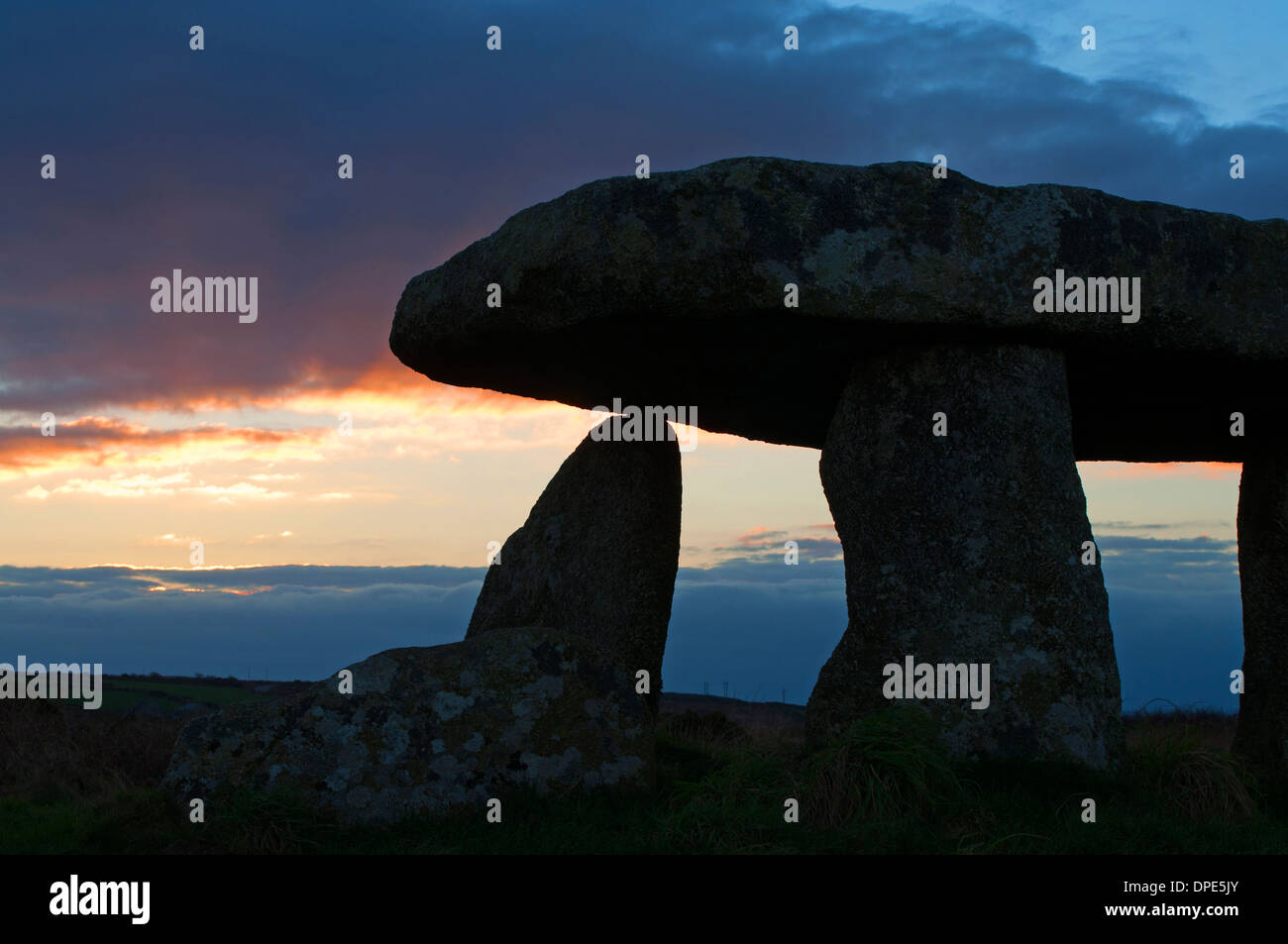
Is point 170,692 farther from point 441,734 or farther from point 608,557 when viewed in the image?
point 441,734

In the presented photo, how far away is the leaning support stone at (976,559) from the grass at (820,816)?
0.42m

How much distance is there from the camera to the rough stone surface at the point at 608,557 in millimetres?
11469

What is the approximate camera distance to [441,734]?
7773 mm

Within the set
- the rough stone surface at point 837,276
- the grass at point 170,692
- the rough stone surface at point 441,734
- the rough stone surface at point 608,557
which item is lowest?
the grass at point 170,692

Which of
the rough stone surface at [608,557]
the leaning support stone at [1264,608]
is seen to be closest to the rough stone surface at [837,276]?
the rough stone surface at [608,557]

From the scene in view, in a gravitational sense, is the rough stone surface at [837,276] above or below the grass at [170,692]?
above

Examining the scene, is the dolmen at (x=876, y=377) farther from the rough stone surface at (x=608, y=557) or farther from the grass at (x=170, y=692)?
the grass at (x=170, y=692)

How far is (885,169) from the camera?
893cm

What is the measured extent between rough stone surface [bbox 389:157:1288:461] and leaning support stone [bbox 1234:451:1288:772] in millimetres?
1809

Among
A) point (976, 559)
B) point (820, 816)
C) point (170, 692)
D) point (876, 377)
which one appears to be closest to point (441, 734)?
point (820, 816)

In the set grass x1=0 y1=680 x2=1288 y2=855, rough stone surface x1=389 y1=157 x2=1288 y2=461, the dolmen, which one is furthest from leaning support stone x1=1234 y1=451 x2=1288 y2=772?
grass x1=0 y1=680 x2=1288 y2=855

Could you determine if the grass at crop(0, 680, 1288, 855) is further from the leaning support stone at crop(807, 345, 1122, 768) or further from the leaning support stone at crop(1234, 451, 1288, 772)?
the leaning support stone at crop(1234, 451, 1288, 772)

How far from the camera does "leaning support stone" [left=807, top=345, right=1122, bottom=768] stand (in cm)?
866
